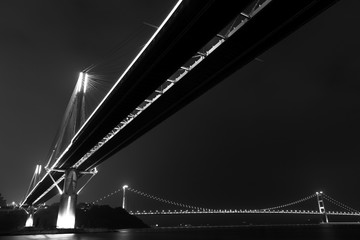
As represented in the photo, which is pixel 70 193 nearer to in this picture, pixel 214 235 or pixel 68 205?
pixel 68 205

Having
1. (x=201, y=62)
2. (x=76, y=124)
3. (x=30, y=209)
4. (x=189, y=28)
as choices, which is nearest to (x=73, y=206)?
(x=76, y=124)

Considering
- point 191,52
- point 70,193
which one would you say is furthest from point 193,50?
point 70,193

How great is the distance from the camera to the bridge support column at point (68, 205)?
37.7 m

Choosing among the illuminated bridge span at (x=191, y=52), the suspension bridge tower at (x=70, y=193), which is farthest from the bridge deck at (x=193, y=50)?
the suspension bridge tower at (x=70, y=193)

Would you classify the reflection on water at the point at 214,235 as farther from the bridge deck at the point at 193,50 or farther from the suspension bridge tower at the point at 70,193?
the bridge deck at the point at 193,50

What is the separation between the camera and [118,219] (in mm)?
100562

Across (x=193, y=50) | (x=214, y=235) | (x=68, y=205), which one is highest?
(x=193, y=50)

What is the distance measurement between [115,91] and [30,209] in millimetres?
84359

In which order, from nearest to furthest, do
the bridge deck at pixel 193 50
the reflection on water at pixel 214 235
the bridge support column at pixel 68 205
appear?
the bridge deck at pixel 193 50, the reflection on water at pixel 214 235, the bridge support column at pixel 68 205

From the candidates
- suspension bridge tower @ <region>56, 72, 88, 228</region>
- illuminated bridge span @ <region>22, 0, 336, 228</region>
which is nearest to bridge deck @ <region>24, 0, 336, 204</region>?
illuminated bridge span @ <region>22, 0, 336, 228</region>

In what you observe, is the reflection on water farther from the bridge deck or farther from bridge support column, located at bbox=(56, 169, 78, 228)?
the bridge deck

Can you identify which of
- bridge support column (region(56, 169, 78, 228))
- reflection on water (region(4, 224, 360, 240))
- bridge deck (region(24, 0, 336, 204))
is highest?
bridge deck (region(24, 0, 336, 204))

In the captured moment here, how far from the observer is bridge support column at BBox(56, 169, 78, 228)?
3766 cm

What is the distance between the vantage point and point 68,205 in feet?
125
